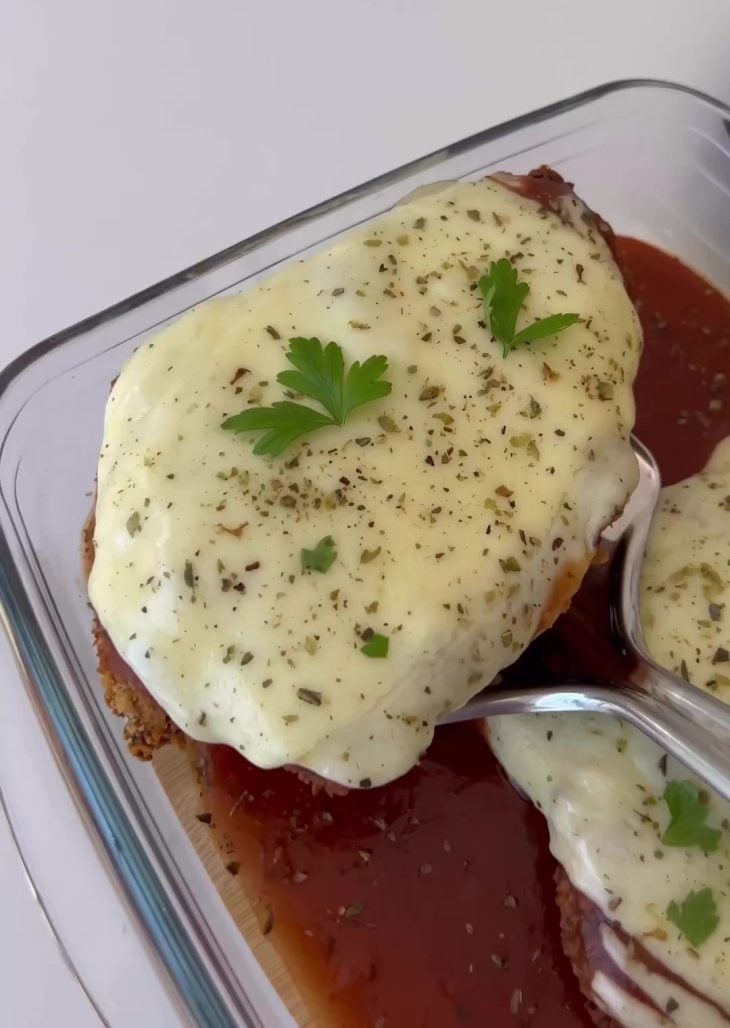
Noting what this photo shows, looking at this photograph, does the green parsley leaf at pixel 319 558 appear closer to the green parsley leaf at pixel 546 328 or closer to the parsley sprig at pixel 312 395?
the parsley sprig at pixel 312 395

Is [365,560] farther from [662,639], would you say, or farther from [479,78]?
[479,78]

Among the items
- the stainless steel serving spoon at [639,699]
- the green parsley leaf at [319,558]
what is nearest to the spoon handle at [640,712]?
the stainless steel serving spoon at [639,699]

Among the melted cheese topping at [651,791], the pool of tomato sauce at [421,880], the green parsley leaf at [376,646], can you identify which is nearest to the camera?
the green parsley leaf at [376,646]

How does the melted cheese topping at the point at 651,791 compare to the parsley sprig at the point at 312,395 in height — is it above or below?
below

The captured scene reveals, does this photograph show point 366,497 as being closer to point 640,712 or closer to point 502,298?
point 502,298

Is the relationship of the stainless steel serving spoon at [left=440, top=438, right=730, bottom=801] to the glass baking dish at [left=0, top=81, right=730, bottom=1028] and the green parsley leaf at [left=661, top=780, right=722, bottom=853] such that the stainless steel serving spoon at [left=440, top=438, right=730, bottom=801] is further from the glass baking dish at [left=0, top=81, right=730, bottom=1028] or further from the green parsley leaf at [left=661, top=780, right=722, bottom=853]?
the glass baking dish at [left=0, top=81, right=730, bottom=1028]

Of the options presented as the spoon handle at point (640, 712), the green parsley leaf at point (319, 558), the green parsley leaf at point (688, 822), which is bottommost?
the green parsley leaf at point (688, 822)

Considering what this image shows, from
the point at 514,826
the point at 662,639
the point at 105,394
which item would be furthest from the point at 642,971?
the point at 105,394
